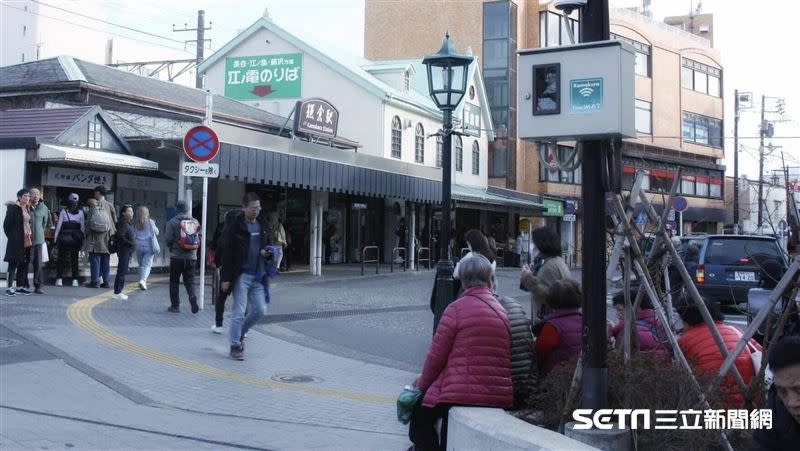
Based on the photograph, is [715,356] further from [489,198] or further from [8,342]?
[489,198]

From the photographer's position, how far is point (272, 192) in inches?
933

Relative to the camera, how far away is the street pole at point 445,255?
889cm

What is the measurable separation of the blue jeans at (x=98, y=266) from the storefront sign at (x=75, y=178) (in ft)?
5.62

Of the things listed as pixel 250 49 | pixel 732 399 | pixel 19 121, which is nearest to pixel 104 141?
pixel 19 121

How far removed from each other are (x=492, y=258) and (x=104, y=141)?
10.2 m

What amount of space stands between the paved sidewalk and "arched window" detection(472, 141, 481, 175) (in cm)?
2631

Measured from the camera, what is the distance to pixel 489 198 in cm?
3139

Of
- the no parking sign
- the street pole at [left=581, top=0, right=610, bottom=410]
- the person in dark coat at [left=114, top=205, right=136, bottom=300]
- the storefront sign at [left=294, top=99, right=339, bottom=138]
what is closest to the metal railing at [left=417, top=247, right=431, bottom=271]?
the storefront sign at [left=294, top=99, right=339, bottom=138]

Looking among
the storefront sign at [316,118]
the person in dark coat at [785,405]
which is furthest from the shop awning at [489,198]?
the person in dark coat at [785,405]

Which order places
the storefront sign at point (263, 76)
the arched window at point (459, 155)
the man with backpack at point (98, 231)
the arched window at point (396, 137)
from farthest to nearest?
the arched window at point (459, 155) → the storefront sign at point (263, 76) → the arched window at point (396, 137) → the man with backpack at point (98, 231)

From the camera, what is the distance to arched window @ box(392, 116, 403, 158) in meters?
30.0

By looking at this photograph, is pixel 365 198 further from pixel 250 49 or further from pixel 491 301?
pixel 491 301

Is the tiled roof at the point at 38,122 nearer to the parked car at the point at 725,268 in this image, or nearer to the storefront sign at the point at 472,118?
the parked car at the point at 725,268

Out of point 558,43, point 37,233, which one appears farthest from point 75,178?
point 558,43
